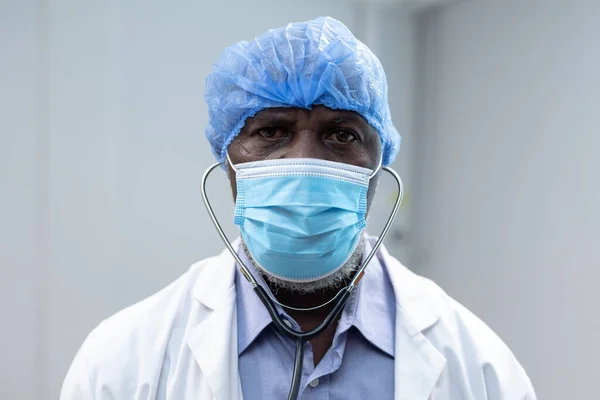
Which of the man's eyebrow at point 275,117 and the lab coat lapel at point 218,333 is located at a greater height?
the man's eyebrow at point 275,117

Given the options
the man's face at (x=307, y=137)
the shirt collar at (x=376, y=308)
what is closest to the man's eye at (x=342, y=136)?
the man's face at (x=307, y=137)

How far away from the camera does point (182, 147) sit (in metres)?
1.75

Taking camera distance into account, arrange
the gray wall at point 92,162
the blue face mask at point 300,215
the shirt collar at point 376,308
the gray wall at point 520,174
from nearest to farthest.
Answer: the blue face mask at point 300,215
the shirt collar at point 376,308
the gray wall at point 92,162
the gray wall at point 520,174

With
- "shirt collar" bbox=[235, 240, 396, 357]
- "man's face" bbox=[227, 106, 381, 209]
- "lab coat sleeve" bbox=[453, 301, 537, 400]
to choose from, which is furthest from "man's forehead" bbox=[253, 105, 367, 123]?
"lab coat sleeve" bbox=[453, 301, 537, 400]

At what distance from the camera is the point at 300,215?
0.91m

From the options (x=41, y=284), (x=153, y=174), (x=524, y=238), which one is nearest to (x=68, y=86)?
(x=153, y=174)

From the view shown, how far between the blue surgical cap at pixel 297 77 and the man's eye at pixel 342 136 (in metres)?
0.05

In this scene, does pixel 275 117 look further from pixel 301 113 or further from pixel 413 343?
pixel 413 343

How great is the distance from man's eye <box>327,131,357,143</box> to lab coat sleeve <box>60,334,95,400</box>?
638mm

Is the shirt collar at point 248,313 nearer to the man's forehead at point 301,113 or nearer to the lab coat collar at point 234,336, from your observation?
the lab coat collar at point 234,336

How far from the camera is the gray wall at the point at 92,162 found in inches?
59.6

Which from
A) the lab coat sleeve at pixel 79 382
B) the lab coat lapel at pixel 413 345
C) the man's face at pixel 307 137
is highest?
the man's face at pixel 307 137

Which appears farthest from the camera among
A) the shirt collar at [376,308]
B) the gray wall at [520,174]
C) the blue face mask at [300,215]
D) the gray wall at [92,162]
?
the gray wall at [520,174]

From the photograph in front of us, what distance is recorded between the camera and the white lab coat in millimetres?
957
